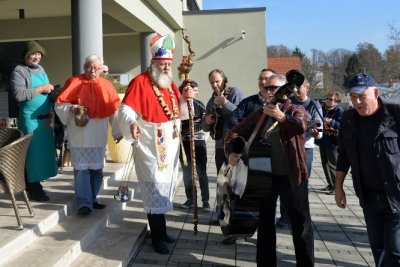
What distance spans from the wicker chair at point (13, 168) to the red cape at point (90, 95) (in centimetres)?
70

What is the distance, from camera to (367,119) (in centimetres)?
298

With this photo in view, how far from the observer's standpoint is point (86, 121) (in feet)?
14.2

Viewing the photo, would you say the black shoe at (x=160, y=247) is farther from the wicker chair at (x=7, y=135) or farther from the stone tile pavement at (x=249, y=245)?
the wicker chair at (x=7, y=135)

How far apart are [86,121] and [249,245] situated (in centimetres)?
211

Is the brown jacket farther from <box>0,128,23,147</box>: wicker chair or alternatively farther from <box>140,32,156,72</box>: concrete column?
<box>140,32,156,72</box>: concrete column

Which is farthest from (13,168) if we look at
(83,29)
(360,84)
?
(83,29)

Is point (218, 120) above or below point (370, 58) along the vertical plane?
below

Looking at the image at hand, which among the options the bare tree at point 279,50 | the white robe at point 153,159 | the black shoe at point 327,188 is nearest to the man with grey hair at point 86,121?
the white robe at point 153,159

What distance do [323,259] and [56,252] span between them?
95.6 inches

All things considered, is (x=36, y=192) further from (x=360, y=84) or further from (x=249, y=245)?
(x=360, y=84)

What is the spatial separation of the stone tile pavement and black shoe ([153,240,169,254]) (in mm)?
48

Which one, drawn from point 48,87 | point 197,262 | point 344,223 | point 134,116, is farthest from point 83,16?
point 344,223

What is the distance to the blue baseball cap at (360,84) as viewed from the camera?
9.55 feet

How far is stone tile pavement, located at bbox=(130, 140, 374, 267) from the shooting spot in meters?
3.97
